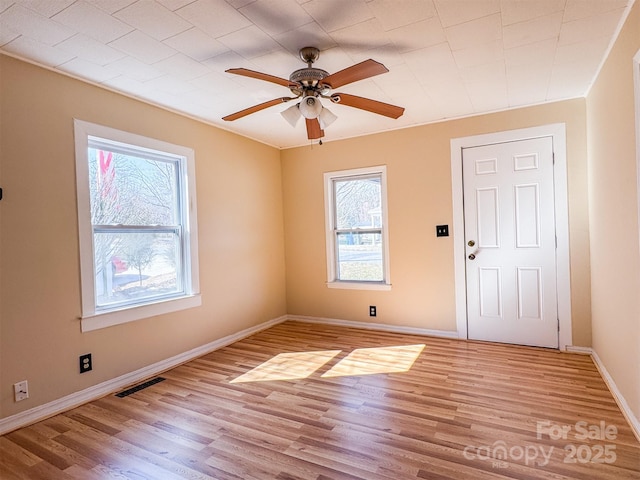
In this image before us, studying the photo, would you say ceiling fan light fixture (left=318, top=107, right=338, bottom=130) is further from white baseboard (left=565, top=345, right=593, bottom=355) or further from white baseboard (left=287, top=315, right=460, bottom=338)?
white baseboard (left=565, top=345, right=593, bottom=355)

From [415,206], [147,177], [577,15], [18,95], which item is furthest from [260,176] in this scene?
[577,15]

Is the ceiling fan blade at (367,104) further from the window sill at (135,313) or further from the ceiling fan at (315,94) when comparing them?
the window sill at (135,313)

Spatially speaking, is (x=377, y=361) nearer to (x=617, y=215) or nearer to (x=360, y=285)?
(x=360, y=285)

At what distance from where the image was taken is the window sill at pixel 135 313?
8.88 feet

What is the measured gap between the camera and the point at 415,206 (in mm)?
4074

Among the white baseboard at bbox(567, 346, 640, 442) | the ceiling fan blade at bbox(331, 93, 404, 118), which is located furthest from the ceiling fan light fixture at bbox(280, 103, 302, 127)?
the white baseboard at bbox(567, 346, 640, 442)

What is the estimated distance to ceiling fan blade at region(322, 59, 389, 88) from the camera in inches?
73.7

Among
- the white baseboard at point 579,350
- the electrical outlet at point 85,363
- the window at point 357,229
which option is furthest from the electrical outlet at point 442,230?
the electrical outlet at point 85,363

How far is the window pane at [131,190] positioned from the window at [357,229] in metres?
1.99

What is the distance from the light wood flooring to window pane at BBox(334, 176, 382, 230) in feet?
5.88

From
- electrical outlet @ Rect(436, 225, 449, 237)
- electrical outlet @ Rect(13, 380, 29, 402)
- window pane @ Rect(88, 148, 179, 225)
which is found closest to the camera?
electrical outlet @ Rect(13, 380, 29, 402)

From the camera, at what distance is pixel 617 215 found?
7.67 feet

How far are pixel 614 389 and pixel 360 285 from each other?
101 inches

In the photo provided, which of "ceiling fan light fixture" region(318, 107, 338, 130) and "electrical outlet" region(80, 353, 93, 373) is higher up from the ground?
"ceiling fan light fixture" region(318, 107, 338, 130)
